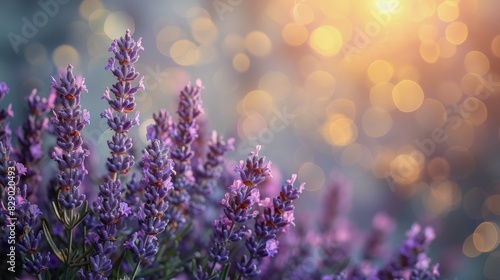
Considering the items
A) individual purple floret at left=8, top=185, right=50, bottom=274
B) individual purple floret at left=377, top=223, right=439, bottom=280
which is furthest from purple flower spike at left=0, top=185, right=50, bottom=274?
individual purple floret at left=377, top=223, right=439, bottom=280

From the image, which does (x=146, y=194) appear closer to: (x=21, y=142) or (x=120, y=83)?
(x=120, y=83)

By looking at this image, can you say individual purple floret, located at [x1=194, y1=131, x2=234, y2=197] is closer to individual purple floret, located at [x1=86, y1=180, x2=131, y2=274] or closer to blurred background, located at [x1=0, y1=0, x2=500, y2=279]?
individual purple floret, located at [x1=86, y1=180, x2=131, y2=274]

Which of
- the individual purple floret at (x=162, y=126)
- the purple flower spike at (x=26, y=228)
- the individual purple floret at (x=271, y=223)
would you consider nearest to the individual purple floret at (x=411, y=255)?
the individual purple floret at (x=271, y=223)

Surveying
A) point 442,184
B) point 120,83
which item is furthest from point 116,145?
point 442,184

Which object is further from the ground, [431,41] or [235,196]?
[431,41]

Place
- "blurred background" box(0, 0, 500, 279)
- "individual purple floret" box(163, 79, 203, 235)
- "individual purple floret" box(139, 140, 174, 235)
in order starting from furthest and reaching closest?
"blurred background" box(0, 0, 500, 279)
"individual purple floret" box(163, 79, 203, 235)
"individual purple floret" box(139, 140, 174, 235)
